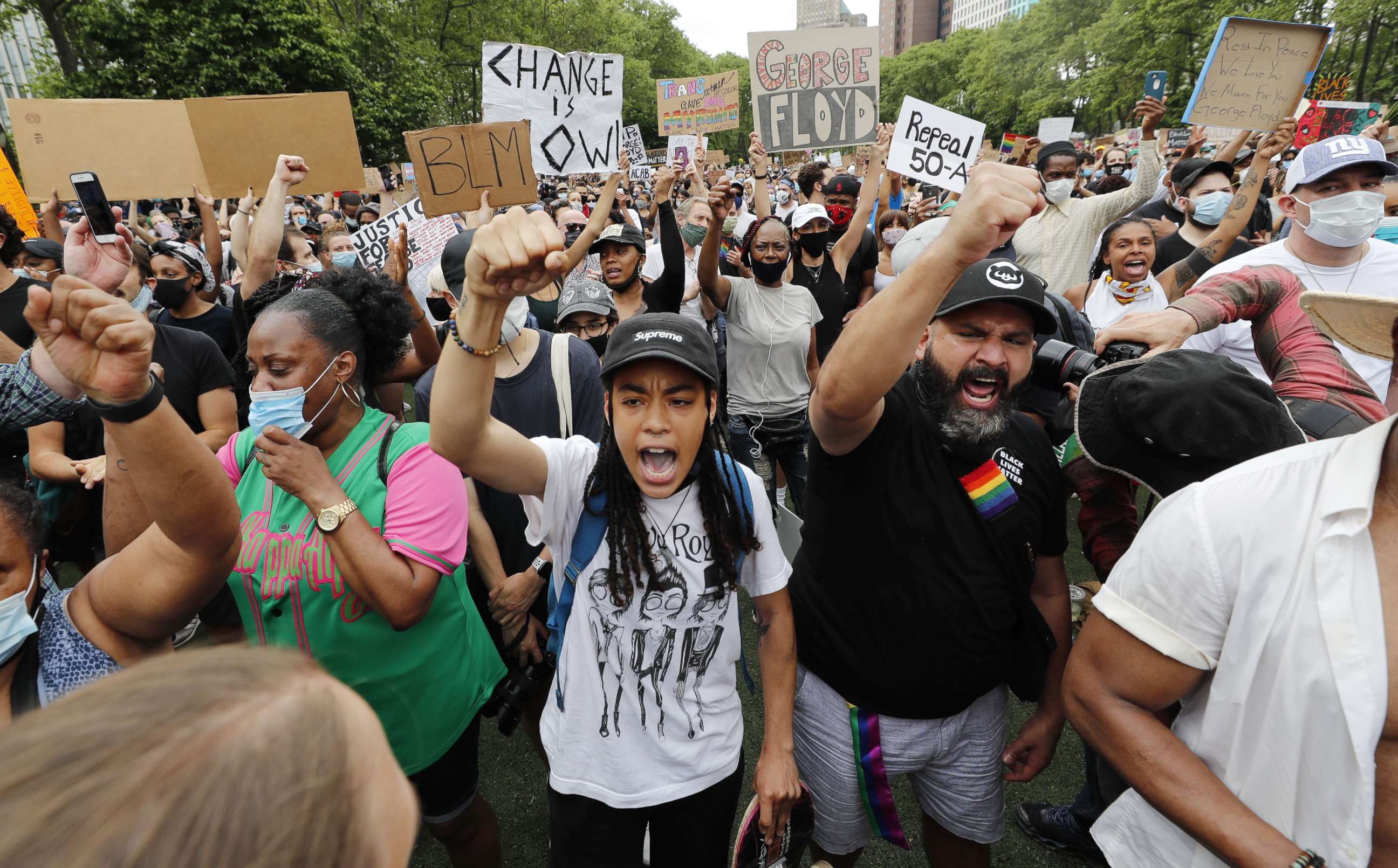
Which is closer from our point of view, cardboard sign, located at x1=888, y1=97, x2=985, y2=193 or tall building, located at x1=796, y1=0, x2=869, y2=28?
cardboard sign, located at x1=888, y1=97, x2=985, y2=193

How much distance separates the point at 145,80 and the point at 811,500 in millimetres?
25666

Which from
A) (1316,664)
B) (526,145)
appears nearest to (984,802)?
(1316,664)

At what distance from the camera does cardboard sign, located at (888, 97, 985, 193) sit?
18.9 ft

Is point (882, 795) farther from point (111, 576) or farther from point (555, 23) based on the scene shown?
point (555, 23)

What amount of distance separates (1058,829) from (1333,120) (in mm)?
9638

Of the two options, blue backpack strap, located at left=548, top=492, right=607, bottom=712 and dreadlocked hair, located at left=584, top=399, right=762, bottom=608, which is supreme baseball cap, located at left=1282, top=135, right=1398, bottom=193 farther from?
blue backpack strap, located at left=548, top=492, right=607, bottom=712

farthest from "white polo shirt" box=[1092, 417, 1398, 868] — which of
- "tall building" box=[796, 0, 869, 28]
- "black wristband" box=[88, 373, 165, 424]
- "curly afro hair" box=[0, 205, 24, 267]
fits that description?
"tall building" box=[796, 0, 869, 28]

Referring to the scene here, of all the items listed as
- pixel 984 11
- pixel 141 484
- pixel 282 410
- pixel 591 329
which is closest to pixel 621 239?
pixel 591 329

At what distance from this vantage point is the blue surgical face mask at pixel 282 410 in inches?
77.1

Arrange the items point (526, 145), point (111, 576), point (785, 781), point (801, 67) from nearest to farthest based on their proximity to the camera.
→ point (111, 576)
point (785, 781)
point (526, 145)
point (801, 67)

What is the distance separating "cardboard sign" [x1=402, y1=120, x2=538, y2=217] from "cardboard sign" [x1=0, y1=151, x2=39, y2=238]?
2.96 metres

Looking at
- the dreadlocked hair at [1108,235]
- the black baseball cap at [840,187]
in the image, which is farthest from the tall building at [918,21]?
the dreadlocked hair at [1108,235]

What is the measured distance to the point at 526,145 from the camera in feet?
14.9

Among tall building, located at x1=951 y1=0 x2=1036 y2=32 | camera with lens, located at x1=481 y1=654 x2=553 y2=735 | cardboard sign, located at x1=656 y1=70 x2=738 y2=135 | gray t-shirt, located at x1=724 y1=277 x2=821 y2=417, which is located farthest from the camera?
tall building, located at x1=951 y1=0 x2=1036 y2=32
